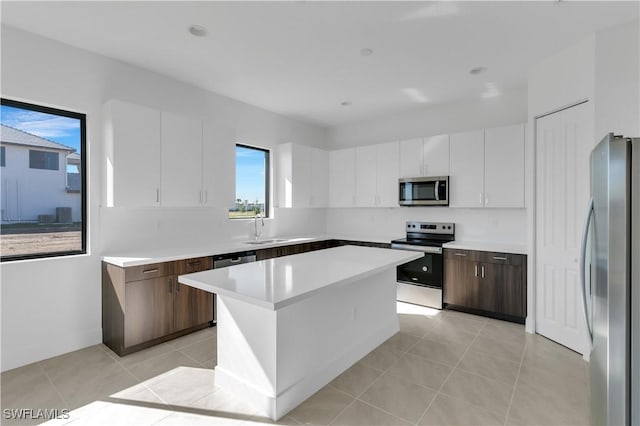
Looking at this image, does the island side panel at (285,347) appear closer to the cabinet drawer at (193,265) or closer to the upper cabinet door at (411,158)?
the cabinet drawer at (193,265)

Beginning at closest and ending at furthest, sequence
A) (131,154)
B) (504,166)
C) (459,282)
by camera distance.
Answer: (131,154) → (504,166) → (459,282)

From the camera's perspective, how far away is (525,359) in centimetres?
283

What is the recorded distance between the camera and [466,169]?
425cm

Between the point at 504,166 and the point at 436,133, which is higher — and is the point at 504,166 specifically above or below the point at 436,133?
below

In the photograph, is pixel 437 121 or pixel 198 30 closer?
pixel 198 30

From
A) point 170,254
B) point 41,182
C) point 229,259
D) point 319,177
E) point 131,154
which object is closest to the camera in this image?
point 41,182

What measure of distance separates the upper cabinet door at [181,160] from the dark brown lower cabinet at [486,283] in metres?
3.28

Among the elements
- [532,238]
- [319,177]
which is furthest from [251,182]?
[532,238]

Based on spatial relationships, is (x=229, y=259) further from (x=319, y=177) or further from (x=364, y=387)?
(x=319, y=177)

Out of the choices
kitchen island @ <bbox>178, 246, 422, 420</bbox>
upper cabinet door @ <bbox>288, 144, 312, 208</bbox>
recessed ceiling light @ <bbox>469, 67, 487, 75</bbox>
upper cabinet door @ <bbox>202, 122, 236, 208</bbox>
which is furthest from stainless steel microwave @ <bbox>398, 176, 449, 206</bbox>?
upper cabinet door @ <bbox>202, 122, 236, 208</bbox>

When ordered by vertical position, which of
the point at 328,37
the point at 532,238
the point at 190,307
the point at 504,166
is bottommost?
the point at 190,307

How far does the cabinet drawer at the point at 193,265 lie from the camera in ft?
10.6

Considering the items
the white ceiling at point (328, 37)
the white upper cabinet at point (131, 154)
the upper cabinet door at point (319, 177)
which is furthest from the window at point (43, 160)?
the upper cabinet door at point (319, 177)

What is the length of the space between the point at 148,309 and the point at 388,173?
12.1 ft
